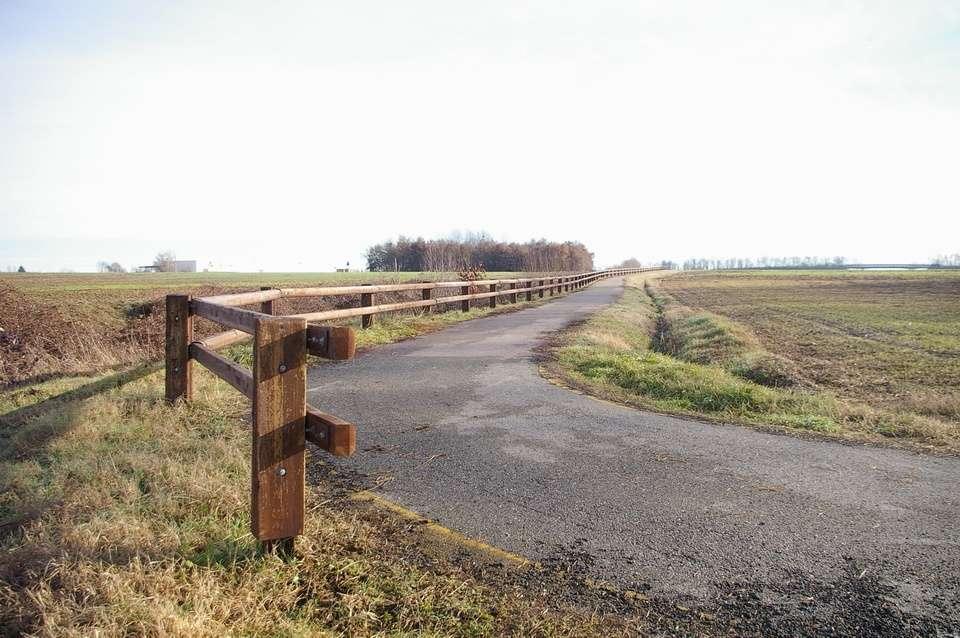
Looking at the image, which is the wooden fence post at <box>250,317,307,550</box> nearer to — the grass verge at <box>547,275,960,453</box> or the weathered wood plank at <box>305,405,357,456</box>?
the weathered wood plank at <box>305,405,357,456</box>

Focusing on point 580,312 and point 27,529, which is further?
point 580,312

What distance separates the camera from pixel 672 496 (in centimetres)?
366

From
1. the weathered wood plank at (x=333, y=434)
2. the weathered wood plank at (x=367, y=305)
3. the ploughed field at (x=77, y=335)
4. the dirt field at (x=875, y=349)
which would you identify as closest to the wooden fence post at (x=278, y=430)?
the weathered wood plank at (x=333, y=434)

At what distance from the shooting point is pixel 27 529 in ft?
9.66

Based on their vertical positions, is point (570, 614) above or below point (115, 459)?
below

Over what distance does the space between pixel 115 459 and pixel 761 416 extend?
19.1 feet

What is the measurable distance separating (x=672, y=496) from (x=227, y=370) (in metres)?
2.97

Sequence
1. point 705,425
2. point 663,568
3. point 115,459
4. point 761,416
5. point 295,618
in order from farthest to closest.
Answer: point 761,416 < point 705,425 < point 115,459 < point 663,568 < point 295,618

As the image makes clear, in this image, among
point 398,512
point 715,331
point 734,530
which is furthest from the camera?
point 715,331

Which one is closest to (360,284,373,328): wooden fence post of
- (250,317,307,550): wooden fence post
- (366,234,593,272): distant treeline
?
(250,317,307,550): wooden fence post

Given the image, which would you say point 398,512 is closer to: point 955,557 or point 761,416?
point 955,557

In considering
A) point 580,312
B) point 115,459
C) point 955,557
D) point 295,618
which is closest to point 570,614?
point 295,618

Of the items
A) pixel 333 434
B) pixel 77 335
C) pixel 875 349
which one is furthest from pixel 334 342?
pixel 875 349

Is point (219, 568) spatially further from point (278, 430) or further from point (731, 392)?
point (731, 392)
